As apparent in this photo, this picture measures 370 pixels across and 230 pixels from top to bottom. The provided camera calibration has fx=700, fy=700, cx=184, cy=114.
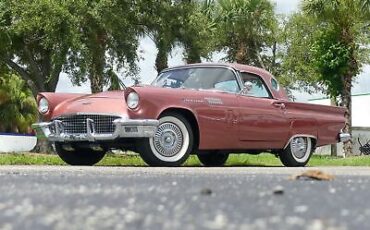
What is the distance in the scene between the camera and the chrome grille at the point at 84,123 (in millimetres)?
7906

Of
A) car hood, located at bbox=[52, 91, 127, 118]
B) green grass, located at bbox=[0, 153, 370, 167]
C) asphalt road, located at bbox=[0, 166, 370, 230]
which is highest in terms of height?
car hood, located at bbox=[52, 91, 127, 118]

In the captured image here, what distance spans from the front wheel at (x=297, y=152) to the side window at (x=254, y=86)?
77cm

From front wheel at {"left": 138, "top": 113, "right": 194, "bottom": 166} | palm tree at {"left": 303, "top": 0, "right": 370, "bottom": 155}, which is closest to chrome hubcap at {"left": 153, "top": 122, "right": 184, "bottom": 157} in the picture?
front wheel at {"left": 138, "top": 113, "right": 194, "bottom": 166}

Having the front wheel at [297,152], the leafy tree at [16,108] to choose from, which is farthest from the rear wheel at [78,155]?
the leafy tree at [16,108]

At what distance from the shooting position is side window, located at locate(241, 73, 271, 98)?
9078 millimetres

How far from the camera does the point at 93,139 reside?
26.1 feet

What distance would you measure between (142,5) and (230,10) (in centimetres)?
1341

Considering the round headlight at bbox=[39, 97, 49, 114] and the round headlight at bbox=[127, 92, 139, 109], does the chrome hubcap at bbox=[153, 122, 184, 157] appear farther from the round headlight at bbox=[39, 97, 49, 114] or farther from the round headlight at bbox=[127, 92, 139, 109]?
the round headlight at bbox=[39, 97, 49, 114]

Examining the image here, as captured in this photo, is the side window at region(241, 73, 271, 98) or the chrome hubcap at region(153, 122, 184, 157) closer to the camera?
the chrome hubcap at region(153, 122, 184, 157)

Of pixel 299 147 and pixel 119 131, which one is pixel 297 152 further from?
pixel 119 131

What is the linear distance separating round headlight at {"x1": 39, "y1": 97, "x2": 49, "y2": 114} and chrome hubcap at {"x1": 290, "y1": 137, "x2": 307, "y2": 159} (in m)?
3.37

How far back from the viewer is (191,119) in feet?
27.2

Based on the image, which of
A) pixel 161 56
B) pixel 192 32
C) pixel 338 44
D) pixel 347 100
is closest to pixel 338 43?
pixel 338 44

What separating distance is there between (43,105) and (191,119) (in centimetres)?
197
